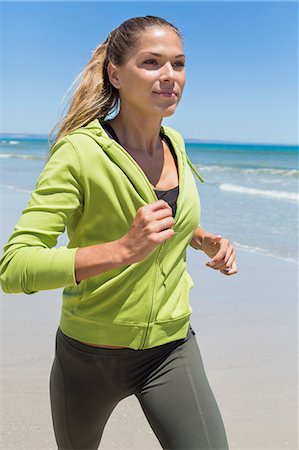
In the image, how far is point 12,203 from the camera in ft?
38.5

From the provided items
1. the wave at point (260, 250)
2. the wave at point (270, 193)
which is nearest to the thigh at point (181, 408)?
the wave at point (260, 250)

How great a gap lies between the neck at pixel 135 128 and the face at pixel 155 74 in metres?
0.05

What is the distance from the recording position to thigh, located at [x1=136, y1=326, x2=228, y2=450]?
200 centimetres

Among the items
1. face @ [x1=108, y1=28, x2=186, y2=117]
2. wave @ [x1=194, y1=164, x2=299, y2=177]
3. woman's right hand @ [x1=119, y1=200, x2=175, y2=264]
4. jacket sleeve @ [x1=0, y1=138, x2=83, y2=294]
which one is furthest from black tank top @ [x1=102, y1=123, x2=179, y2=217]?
wave @ [x1=194, y1=164, x2=299, y2=177]

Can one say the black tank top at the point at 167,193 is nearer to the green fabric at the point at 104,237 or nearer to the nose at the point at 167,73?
the green fabric at the point at 104,237

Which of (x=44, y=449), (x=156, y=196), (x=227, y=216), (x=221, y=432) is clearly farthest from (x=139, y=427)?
(x=227, y=216)

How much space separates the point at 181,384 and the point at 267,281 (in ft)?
15.7

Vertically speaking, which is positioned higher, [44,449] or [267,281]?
[44,449]

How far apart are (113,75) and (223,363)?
2905 millimetres

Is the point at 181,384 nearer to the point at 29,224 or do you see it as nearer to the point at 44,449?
the point at 29,224

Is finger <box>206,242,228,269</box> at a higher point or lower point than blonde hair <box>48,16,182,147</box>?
lower

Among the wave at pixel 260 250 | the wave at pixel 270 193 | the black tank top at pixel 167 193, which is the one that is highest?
the black tank top at pixel 167 193

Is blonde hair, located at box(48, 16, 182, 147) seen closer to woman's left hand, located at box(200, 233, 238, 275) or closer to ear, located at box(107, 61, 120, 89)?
ear, located at box(107, 61, 120, 89)

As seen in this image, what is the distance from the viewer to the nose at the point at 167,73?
6.53 feet
